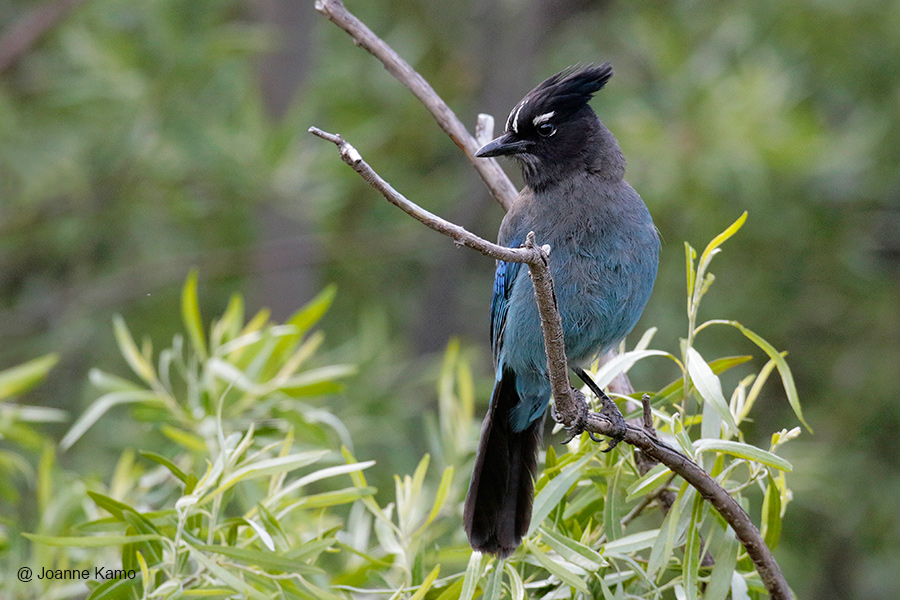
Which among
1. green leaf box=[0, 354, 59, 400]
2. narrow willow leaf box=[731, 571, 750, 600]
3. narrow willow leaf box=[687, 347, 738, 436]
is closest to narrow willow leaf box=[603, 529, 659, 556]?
narrow willow leaf box=[731, 571, 750, 600]

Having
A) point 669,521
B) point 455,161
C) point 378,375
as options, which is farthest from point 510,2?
point 669,521

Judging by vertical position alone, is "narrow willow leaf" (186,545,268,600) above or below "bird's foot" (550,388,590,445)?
below

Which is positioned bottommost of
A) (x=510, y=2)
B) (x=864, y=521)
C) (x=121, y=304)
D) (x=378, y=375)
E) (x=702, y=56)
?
(x=864, y=521)

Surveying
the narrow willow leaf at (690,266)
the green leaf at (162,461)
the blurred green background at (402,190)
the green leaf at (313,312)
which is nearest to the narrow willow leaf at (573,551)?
the narrow willow leaf at (690,266)

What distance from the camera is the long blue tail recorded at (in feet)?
8.57

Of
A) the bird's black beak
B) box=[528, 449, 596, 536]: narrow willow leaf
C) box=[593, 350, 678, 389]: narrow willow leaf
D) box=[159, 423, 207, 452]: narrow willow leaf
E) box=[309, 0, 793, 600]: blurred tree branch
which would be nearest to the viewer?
box=[309, 0, 793, 600]: blurred tree branch

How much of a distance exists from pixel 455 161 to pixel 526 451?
5.56m

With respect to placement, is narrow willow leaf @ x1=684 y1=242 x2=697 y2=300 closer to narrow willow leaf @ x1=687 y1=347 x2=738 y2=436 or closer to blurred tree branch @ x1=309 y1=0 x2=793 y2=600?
narrow willow leaf @ x1=687 y1=347 x2=738 y2=436

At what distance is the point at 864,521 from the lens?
21.7 feet

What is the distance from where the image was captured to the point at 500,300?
3.39 m

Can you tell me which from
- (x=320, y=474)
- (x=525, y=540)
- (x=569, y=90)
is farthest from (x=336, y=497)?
(x=569, y=90)

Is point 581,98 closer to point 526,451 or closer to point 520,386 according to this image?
point 520,386

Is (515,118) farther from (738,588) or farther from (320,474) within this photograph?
(738,588)

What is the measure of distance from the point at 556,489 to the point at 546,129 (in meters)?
1.33
